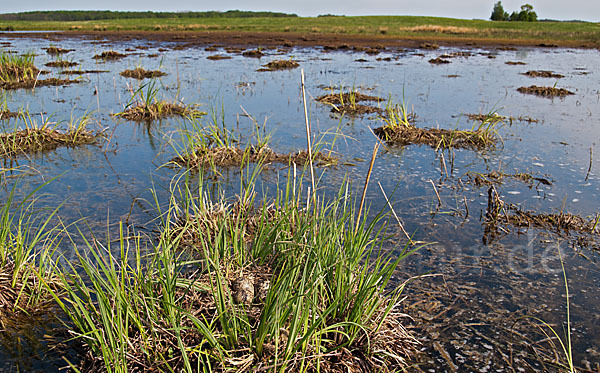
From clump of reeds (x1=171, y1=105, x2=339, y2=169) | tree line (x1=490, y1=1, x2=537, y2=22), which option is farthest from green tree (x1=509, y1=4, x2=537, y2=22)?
clump of reeds (x1=171, y1=105, x2=339, y2=169)

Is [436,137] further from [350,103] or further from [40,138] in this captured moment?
[40,138]

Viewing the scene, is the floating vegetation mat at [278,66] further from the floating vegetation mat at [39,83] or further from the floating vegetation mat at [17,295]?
the floating vegetation mat at [17,295]

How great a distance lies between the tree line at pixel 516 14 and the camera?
261 feet

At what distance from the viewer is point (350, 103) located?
1047 cm

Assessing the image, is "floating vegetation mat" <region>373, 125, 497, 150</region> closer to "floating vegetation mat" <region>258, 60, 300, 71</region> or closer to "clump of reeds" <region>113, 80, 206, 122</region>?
"clump of reeds" <region>113, 80, 206, 122</region>

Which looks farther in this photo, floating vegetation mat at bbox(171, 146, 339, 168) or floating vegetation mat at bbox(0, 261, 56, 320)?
floating vegetation mat at bbox(171, 146, 339, 168)

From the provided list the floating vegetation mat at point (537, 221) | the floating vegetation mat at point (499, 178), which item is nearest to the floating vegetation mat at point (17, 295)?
the floating vegetation mat at point (537, 221)

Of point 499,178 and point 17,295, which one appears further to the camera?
point 499,178

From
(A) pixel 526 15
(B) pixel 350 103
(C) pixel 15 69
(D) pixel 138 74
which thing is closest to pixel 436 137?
(B) pixel 350 103

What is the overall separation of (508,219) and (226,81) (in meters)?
10.5

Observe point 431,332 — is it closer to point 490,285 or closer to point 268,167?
point 490,285

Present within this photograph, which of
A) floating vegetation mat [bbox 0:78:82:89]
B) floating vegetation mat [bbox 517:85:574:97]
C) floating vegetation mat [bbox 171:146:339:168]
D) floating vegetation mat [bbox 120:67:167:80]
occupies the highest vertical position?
floating vegetation mat [bbox 517:85:574:97]

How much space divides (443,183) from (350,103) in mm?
4998

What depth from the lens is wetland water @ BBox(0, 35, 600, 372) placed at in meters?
3.18
